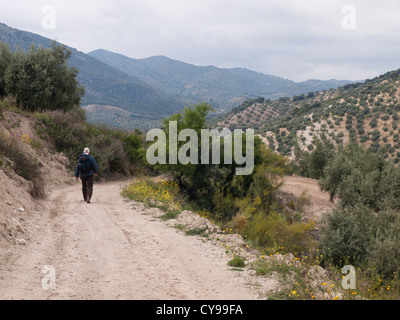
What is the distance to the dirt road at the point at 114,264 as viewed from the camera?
4946mm

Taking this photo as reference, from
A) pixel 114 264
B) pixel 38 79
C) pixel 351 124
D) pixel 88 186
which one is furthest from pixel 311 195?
pixel 351 124

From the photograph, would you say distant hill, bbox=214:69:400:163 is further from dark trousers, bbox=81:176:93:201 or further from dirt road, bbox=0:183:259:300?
dirt road, bbox=0:183:259:300

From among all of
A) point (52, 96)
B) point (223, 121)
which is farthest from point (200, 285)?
point (223, 121)

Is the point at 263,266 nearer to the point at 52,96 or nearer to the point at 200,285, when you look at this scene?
the point at 200,285

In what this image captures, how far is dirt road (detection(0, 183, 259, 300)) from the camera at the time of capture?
4.95 metres

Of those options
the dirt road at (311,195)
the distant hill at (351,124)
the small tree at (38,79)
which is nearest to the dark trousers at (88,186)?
the dirt road at (311,195)

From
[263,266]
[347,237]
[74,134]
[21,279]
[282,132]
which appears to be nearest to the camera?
[21,279]

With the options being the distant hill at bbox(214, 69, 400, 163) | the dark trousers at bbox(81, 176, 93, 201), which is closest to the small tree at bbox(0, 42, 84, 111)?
the dark trousers at bbox(81, 176, 93, 201)

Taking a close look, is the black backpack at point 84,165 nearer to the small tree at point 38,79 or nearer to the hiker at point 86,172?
the hiker at point 86,172

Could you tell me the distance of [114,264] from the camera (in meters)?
6.14

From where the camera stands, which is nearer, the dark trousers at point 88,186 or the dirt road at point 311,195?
the dark trousers at point 88,186
